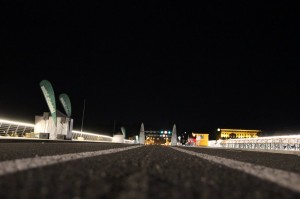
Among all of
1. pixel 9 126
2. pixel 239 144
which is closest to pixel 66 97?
pixel 9 126

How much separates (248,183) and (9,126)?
49086mm

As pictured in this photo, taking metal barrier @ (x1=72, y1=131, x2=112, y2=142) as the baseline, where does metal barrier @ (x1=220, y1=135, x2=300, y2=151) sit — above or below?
below

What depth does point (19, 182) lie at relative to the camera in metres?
3.60

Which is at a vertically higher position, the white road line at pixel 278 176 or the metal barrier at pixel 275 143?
the metal barrier at pixel 275 143

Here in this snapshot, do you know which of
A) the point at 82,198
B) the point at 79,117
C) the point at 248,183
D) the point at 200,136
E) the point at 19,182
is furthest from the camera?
the point at 79,117

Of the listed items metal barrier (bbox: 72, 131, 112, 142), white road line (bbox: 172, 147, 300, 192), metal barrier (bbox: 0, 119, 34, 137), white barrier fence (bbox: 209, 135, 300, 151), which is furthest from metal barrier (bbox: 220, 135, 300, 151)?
metal barrier (bbox: 72, 131, 112, 142)

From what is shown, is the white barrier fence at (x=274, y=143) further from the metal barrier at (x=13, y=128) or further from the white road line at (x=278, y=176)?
the metal barrier at (x=13, y=128)

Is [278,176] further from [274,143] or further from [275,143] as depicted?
[274,143]

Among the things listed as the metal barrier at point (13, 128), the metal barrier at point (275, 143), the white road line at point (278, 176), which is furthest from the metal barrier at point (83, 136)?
the white road line at point (278, 176)

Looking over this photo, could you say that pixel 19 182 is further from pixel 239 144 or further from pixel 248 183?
pixel 239 144

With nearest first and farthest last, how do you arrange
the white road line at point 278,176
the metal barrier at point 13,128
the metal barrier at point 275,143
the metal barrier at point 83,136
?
the white road line at point 278,176 → the metal barrier at point 275,143 → the metal barrier at point 13,128 → the metal barrier at point 83,136

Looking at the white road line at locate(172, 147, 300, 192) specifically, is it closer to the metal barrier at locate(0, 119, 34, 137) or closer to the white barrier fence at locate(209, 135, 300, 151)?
the white barrier fence at locate(209, 135, 300, 151)

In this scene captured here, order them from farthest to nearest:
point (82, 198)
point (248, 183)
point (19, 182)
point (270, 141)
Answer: point (270, 141)
point (248, 183)
point (19, 182)
point (82, 198)

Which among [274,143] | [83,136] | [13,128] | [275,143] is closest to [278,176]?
[275,143]
